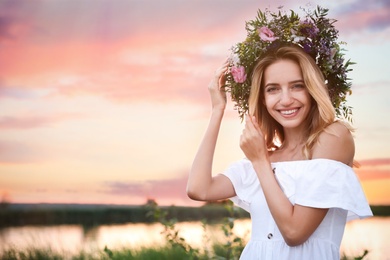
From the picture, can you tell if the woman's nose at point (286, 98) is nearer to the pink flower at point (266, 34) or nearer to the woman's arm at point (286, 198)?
the woman's arm at point (286, 198)

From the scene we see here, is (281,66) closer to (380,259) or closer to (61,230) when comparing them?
(380,259)

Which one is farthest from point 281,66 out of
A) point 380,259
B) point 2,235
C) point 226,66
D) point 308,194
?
point 2,235

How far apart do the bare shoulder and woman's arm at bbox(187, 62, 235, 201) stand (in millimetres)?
616

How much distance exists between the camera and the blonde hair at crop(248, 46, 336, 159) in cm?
346

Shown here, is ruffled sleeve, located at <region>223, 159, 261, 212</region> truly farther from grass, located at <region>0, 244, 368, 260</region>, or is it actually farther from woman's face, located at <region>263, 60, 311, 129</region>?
Answer: grass, located at <region>0, 244, 368, 260</region>

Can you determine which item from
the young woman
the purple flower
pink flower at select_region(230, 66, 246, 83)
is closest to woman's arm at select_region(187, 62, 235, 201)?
the young woman

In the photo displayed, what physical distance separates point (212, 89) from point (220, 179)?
52 cm

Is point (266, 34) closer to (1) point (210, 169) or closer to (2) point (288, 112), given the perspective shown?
→ (2) point (288, 112)

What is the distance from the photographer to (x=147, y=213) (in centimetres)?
658

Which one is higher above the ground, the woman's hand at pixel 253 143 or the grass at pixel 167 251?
the woman's hand at pixel 253 143

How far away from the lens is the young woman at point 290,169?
3273 mm

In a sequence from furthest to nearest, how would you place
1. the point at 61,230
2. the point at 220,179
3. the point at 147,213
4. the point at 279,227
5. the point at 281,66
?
the point at 61,230, the point at 147,213, the point at 220,179, the point at 281,66, the point at 279,227

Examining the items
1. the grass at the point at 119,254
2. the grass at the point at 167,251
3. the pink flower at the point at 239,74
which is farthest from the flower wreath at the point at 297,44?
the grass at the point at 119,254

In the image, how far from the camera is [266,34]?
3.72 metres
